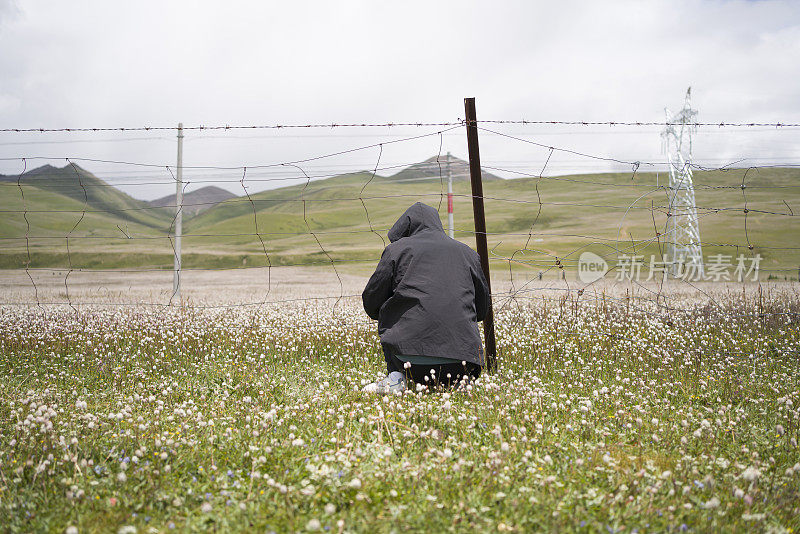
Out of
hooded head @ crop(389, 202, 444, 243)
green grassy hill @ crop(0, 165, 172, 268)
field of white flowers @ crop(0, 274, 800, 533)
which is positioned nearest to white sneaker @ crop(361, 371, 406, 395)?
field of white flowers @ crop(0, 274, 800, 533)

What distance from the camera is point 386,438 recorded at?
380 cm

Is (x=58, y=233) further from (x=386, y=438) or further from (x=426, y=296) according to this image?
(x=386, y=438)

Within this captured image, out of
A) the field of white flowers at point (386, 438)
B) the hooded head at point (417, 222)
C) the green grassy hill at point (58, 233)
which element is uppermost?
the green grassy hill at point (58, 233)

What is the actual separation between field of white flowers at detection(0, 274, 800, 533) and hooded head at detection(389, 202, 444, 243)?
1663mm

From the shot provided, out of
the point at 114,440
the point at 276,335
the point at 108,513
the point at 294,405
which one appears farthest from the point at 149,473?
the point at 276,335

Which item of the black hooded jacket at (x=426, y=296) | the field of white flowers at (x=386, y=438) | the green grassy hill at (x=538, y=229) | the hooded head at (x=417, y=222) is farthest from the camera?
the green grassy hill at (x=538, y=229)

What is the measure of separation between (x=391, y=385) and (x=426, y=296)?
39.2 inches

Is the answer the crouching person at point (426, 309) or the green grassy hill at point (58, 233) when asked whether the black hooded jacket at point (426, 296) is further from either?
the green grassy hill at point (58, 233)

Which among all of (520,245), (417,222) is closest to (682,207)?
(417,222)

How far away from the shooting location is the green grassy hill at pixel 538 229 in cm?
873

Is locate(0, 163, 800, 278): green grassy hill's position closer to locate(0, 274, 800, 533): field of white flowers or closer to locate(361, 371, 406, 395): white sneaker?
locate(361, 371, 406, 395): white sneaker

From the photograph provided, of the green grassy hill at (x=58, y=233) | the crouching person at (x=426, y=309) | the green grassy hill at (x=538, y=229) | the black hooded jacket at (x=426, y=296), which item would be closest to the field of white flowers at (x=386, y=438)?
the crouching person at (x=426, y=309)

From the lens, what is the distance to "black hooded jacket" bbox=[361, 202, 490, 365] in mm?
4863

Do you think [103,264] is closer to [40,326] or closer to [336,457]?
[40,326]
